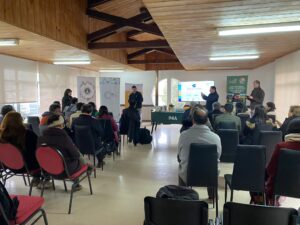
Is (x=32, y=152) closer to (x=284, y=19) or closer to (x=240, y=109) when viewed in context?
(x=284, y=19)

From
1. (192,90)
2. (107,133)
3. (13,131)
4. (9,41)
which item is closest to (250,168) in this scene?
(13,131)

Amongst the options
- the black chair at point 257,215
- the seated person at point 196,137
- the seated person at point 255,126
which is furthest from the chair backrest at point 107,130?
the black chair at point 257,215

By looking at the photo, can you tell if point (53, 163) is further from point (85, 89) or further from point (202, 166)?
point (85, 89)

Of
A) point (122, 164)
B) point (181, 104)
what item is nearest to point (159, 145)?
point (122, 164)

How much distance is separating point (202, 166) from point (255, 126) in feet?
5.98

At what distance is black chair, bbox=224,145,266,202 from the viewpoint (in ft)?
8.07

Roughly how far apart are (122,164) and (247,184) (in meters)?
2.76

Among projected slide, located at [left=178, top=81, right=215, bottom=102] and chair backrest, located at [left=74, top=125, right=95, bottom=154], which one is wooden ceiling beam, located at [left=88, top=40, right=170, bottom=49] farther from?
projected slide, located at [left=178, top=81, right=215, bottom=102]

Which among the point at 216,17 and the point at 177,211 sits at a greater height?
the point at 216,17

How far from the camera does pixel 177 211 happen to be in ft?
5.06

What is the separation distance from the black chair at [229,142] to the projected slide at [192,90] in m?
7.52

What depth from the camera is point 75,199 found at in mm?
3238

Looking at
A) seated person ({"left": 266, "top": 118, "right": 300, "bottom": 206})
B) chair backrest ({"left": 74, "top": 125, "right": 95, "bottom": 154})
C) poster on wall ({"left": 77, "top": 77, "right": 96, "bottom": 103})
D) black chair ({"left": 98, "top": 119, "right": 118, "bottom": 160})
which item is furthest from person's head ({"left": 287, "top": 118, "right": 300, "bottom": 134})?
poster on wall ({"left": 77, "top": 77, "right": 96, "bottom": 103})

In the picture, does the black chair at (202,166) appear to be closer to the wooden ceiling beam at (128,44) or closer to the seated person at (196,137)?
the seated person at (196,137)
